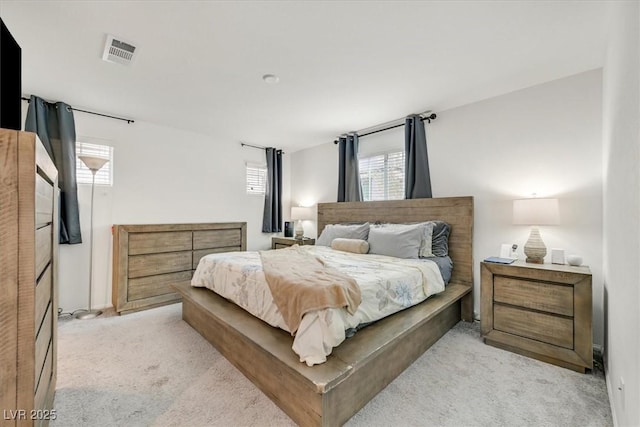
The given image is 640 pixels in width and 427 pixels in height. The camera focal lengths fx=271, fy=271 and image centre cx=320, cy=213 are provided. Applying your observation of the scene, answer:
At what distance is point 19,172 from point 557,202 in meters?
3.33

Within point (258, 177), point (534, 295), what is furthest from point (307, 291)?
point (258, 177)

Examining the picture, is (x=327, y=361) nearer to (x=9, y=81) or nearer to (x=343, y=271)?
(x=343, y=271)

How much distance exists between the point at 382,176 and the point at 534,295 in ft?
7.59

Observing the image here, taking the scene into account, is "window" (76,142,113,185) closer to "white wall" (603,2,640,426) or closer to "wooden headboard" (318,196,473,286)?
"wooden headboard" (318,196,473,286)

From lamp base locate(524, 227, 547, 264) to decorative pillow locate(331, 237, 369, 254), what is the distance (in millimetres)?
1521

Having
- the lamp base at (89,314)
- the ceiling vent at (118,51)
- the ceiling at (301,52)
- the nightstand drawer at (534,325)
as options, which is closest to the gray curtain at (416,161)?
the ceiling at (301,52)

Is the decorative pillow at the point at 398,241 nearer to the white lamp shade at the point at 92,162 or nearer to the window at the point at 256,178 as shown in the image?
the window at the point at 256,178

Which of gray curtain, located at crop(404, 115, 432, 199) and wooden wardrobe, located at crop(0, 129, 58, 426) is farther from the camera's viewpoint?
gray curtain, located at crop(404, 115, 432, 199)

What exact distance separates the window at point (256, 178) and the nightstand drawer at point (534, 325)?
396 centimetres

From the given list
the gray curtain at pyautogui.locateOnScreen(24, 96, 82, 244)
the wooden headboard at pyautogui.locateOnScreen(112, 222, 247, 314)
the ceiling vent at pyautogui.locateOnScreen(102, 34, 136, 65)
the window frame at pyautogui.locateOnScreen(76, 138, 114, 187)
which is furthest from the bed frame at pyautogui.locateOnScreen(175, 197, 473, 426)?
the ceiling vent at pyautogui.locateOnScreen(102, 34, 136, 65)

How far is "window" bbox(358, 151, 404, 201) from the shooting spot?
12.6 ft

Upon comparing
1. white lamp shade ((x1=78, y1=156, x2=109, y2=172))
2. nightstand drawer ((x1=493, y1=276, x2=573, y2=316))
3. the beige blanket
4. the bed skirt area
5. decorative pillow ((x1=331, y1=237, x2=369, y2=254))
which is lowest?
the bed skirt area

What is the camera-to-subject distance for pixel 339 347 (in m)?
1.63

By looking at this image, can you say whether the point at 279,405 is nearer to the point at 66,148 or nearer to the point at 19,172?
the point at 19,172
